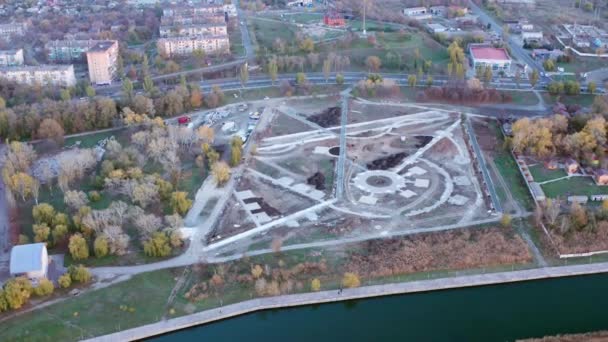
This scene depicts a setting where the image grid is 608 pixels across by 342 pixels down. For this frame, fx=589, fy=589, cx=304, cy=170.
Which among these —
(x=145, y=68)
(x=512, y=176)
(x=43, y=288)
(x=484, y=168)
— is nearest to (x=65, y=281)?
(x=43, y=288)

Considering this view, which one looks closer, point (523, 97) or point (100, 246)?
point (100, 246)

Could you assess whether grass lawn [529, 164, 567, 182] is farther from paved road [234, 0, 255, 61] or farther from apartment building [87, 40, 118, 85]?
apartment building [87, 40, 118, 85]

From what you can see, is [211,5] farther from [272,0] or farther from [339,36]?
[339,36]

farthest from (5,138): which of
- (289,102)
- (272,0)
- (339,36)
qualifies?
(272,0)

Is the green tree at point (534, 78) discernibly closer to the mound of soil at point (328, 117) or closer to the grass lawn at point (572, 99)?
the grass lawn at point (572, 99)

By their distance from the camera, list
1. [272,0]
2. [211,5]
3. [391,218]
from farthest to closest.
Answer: [272,0], [211,5], [391,218]

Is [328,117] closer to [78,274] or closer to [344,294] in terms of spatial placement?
[344,294]
